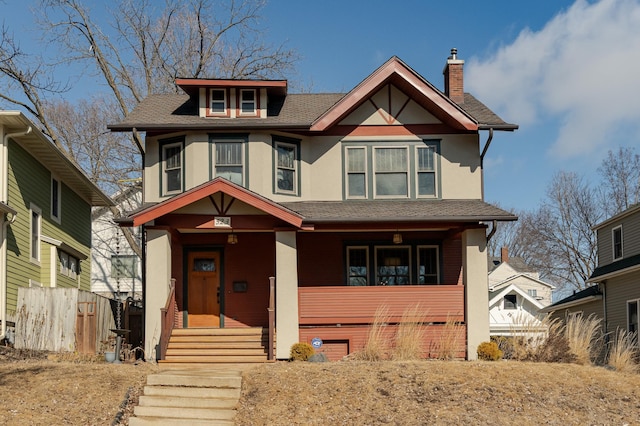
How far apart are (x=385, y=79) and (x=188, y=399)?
416 inches

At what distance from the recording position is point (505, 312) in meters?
45.0

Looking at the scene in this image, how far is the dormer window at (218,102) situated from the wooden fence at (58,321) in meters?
6.11

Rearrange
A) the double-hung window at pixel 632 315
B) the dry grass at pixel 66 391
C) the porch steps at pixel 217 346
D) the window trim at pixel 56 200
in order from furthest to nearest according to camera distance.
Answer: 1. the double-hung window at pixel 632 315
2. the window trim at pixel 56 200
3. the porch steps at pixel 217 346
4. the dry grass at pixel 66 391

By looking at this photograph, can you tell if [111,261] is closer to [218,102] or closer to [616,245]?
[218,102]

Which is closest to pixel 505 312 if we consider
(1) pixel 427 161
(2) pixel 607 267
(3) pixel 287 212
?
(2) pixel 607 267

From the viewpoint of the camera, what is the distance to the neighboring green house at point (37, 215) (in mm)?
20000

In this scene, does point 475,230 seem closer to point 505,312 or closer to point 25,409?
point 25,409

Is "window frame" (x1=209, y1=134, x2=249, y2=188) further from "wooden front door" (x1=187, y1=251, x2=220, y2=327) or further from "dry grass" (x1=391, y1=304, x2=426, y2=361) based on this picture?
"dry grass" (x1=391, y1=304, x2=426, y2=361)

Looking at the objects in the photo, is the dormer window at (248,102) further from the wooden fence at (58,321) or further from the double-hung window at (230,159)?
the wooden fence at (58,321)

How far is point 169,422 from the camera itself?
45.9ft

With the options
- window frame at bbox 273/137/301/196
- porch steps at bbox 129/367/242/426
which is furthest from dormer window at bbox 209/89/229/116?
porch steps at bbox 129/367/242/426

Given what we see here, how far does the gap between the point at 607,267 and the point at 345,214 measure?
12582 mm

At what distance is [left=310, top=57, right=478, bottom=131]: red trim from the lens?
2125 centimetres

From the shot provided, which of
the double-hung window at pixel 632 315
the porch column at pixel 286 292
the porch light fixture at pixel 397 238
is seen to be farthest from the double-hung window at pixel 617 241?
the porch column at pixel 286 292
